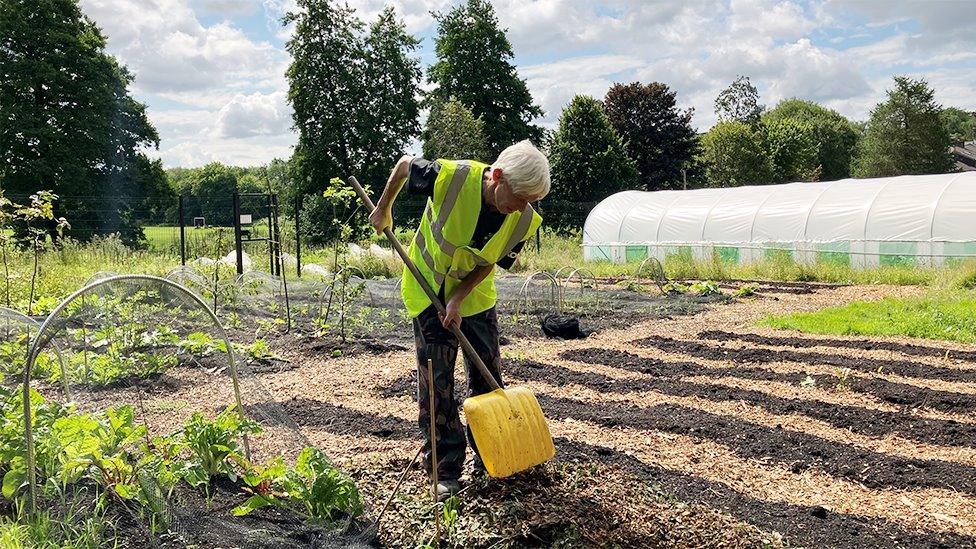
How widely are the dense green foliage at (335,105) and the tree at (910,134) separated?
886 inches

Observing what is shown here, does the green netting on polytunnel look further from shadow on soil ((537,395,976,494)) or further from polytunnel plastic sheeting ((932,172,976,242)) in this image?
polytunnel plastic sheeting ((932,172,976,242))

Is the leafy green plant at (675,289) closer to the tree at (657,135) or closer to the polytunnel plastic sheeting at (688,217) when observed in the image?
the polytunnel plastic sheeting at (688,217)

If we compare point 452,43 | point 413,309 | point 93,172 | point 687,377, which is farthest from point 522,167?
point 452,43

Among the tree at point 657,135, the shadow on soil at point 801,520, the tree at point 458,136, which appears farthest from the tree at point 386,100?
the shadow on soil at point 801,520

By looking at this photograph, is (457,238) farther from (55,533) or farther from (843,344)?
(843,344)

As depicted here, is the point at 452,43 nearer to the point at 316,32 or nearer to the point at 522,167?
the point at 316,32

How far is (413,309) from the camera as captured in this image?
127 inches

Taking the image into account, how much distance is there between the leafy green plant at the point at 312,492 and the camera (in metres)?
2.95

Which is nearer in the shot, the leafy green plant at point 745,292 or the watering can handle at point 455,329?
the watering can handle at point 455,329

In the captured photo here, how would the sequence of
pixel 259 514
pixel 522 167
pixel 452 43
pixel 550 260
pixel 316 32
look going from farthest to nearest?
pixel 452 43, pixel 316 32, pixel 550 260, pixel 259 514, pixel 522 167

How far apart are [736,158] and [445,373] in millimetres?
36005

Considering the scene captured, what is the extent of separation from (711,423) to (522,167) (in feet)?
8.29

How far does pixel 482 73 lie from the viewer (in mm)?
30031

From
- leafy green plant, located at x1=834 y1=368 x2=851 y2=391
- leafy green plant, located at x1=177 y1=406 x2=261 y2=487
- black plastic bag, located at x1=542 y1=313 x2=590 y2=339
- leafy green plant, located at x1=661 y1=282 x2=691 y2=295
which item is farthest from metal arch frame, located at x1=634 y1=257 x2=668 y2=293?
leafy green plant, located at x1=177 y1=406 x2=261 y2=487
